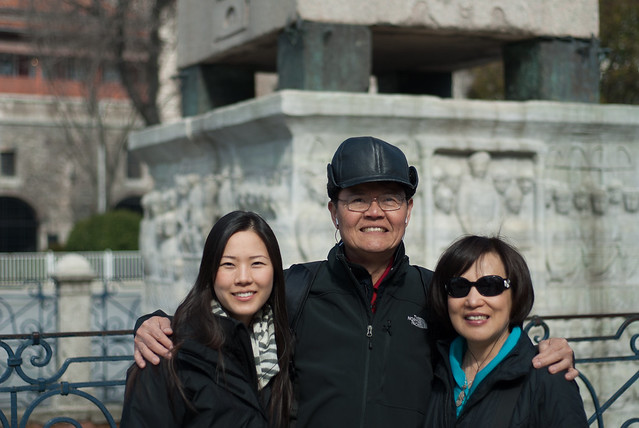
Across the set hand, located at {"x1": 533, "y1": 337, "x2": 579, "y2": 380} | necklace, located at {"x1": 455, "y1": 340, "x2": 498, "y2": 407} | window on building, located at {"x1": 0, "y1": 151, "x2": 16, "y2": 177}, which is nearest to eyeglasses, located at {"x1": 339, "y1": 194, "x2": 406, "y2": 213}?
necklace, located at {"x1": 455, "y1": 340, "x2": 498, "y2": 407}

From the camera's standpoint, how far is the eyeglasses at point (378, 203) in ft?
10.0

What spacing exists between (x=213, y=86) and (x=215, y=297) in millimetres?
5312

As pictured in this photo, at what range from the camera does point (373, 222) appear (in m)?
3.05

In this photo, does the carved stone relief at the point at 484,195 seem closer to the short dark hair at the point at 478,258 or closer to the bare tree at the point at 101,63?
the short dark hair at the point at 478,258

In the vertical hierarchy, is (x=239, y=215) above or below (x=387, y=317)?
above

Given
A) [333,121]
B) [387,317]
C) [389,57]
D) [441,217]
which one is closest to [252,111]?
[333,121]

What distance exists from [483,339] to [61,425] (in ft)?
20.9

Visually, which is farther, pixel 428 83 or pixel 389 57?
pixel 428 83

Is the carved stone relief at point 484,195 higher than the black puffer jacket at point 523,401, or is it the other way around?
the carved stone relief at point 484,195

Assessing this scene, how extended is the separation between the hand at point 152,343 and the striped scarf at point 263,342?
184 millimetres

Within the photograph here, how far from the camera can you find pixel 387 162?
9.84 feet

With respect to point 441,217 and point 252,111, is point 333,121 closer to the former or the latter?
point 252,111

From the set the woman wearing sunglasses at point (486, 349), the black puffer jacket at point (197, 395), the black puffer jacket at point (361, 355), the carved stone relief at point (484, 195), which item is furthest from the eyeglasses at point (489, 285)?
the carved stone relief at point (484, 195)

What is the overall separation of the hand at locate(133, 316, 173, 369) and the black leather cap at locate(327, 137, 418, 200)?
77 cm
